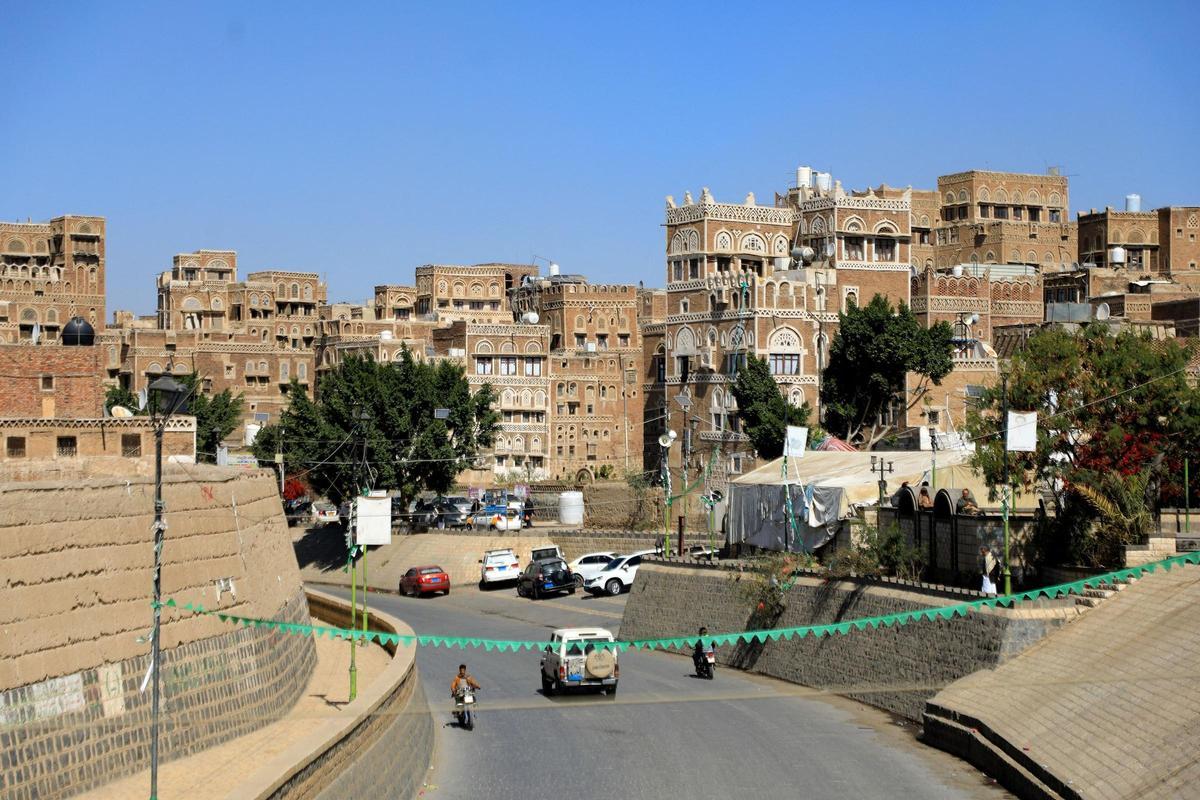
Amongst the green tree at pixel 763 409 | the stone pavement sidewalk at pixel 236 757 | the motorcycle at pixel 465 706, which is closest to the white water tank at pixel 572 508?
the green tree at pixel 763 409

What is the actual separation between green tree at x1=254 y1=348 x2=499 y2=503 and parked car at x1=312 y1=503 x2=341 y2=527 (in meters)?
2.86

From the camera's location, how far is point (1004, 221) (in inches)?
4582

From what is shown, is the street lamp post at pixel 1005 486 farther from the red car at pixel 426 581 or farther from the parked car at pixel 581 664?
the red car at pixel 426 581

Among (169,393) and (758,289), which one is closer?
(169,393)

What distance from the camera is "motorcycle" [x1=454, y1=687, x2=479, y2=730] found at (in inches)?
1344

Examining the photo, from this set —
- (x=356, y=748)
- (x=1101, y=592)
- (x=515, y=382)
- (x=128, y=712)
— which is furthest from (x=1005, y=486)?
(x=515, y=382)

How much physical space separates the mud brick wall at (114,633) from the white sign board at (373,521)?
3104 mm

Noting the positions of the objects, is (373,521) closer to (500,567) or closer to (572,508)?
(500,567)

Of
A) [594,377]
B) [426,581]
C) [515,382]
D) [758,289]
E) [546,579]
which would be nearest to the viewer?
[546,579]

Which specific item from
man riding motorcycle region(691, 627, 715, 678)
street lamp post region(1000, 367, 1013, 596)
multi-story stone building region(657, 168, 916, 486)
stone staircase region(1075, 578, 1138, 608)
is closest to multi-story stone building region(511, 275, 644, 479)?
multi-story stone building region(657, 168, 916, 486)

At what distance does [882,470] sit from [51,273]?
9633cm

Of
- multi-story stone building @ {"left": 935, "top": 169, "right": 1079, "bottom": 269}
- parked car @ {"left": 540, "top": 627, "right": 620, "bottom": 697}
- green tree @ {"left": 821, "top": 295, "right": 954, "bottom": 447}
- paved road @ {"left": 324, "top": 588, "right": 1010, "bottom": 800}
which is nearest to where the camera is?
paved road @ {"left": 324, "top": 588, "right": 1010, "bottom": 800}

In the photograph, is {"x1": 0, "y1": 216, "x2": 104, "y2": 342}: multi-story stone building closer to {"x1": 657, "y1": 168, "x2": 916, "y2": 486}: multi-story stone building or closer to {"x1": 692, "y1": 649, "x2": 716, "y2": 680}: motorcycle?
{"x1": 657, "y1": 168, "x2": 916, "y2": 486}: multi-story stone building

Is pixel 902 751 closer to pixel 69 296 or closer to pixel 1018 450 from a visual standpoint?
pixel 1018 450
